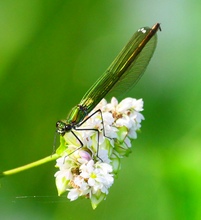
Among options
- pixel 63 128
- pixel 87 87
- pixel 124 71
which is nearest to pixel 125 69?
pixel 124 71

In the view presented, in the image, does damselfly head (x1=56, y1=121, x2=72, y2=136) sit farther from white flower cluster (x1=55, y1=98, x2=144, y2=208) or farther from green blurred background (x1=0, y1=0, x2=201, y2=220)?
green blurred background (x1=0, y1=0, x2=201, y2=220)

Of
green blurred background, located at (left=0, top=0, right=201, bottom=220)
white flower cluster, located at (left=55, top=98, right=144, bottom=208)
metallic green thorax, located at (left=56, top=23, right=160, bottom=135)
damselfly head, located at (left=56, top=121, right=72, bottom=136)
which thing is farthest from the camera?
green blurred background, located at (left=0, top=0, right=201, bottom=220)

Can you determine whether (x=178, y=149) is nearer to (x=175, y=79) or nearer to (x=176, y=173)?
(x=176, y=173)

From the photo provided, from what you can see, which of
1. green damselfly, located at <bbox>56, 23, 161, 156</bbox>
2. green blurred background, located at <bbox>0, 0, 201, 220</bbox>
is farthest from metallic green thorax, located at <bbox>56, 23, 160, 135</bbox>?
green blurred background, located at <bbox>0, 0, 201, 220</bbox>

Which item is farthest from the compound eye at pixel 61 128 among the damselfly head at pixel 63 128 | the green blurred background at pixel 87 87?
the green blurred background at pixel 87 87

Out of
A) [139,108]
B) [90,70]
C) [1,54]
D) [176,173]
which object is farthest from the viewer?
[90,70]

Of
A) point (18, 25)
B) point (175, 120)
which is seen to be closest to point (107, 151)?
point (175, 120)

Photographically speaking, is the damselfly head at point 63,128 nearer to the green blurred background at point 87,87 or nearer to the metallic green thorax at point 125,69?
the metallic green thorax at point 125,69
